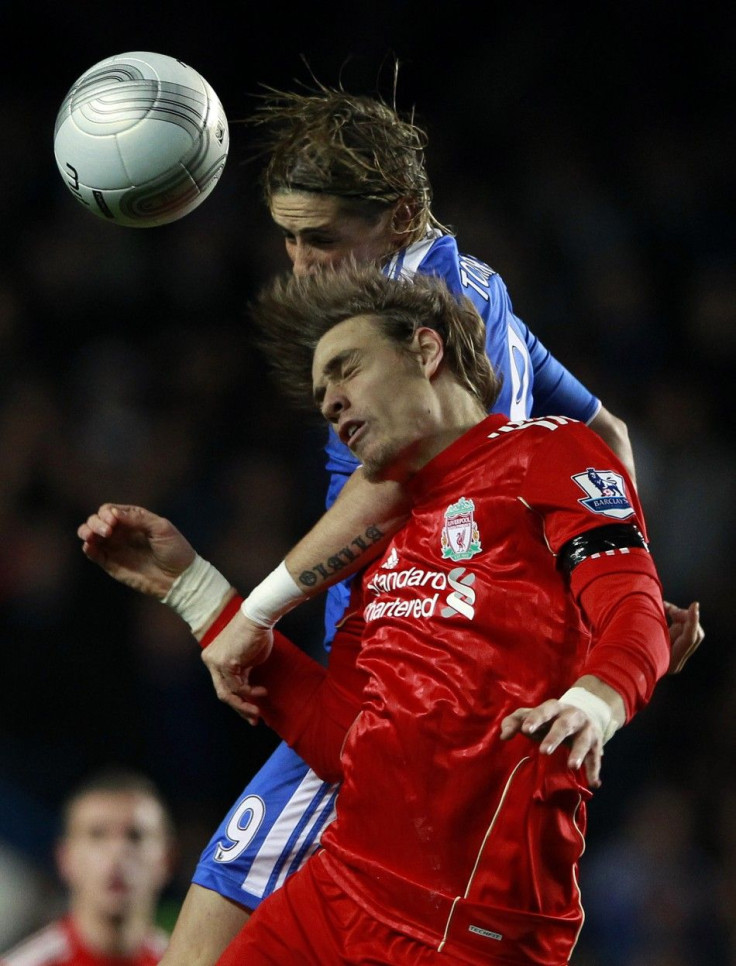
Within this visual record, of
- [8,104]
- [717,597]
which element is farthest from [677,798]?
[8,104]

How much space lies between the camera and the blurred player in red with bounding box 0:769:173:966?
430 centimetres

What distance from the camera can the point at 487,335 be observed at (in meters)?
3.18

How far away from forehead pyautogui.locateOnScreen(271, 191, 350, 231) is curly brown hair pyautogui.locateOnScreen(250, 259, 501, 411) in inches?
5.4

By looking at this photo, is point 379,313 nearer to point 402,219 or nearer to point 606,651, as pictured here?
point 402,219

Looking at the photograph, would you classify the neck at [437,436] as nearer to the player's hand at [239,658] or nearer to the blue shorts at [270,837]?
the player's hand at [239,658]

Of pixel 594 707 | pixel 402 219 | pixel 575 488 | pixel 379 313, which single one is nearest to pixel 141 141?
pixel 402 219

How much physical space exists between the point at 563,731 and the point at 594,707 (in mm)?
115

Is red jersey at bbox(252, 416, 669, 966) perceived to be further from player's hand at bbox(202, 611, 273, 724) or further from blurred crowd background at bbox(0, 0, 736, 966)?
blurred crowd background at bbox(0, 0, 736, 966)

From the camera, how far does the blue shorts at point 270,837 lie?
307 cm

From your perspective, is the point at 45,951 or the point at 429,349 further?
the point at 45,951

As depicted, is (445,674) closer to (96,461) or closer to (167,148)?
(167,148)

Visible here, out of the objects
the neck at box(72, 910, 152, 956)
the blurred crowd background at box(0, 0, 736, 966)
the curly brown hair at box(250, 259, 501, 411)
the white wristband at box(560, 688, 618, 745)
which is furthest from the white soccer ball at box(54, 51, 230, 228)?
the blurred crowd background at box(0, 0, 736, 966)

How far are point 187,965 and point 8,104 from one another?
6.01m

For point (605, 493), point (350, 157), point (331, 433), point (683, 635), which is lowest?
point (683, 635)
